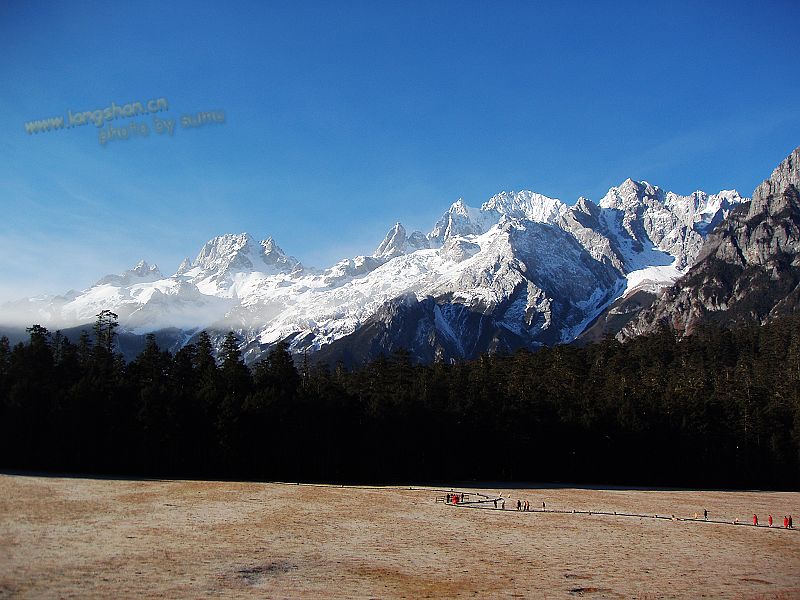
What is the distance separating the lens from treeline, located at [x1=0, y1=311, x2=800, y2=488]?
78125 millimetres

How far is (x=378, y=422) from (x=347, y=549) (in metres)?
54.7

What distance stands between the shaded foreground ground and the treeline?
16.7 m

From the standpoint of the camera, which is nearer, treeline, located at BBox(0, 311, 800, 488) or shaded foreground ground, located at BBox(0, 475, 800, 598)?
shaded foreground ground, located at BBox(0, 475, 800, 598)

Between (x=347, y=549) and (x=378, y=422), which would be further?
(x=378, y=422)

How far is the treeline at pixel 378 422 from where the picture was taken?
78.1 meters

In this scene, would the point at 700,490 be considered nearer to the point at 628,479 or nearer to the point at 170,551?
the point at 628,479

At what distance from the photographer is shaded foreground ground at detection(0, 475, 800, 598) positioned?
91.2 ft

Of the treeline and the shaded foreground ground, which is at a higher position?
the treeline

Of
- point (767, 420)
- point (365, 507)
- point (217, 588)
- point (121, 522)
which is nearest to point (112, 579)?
point (217, 588)

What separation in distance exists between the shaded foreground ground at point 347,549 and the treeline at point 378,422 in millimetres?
16707

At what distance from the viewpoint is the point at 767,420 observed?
102m

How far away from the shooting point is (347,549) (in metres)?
36.6

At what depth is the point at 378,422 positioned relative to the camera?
91.2m

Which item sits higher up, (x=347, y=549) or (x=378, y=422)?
(x=378, y=422)
